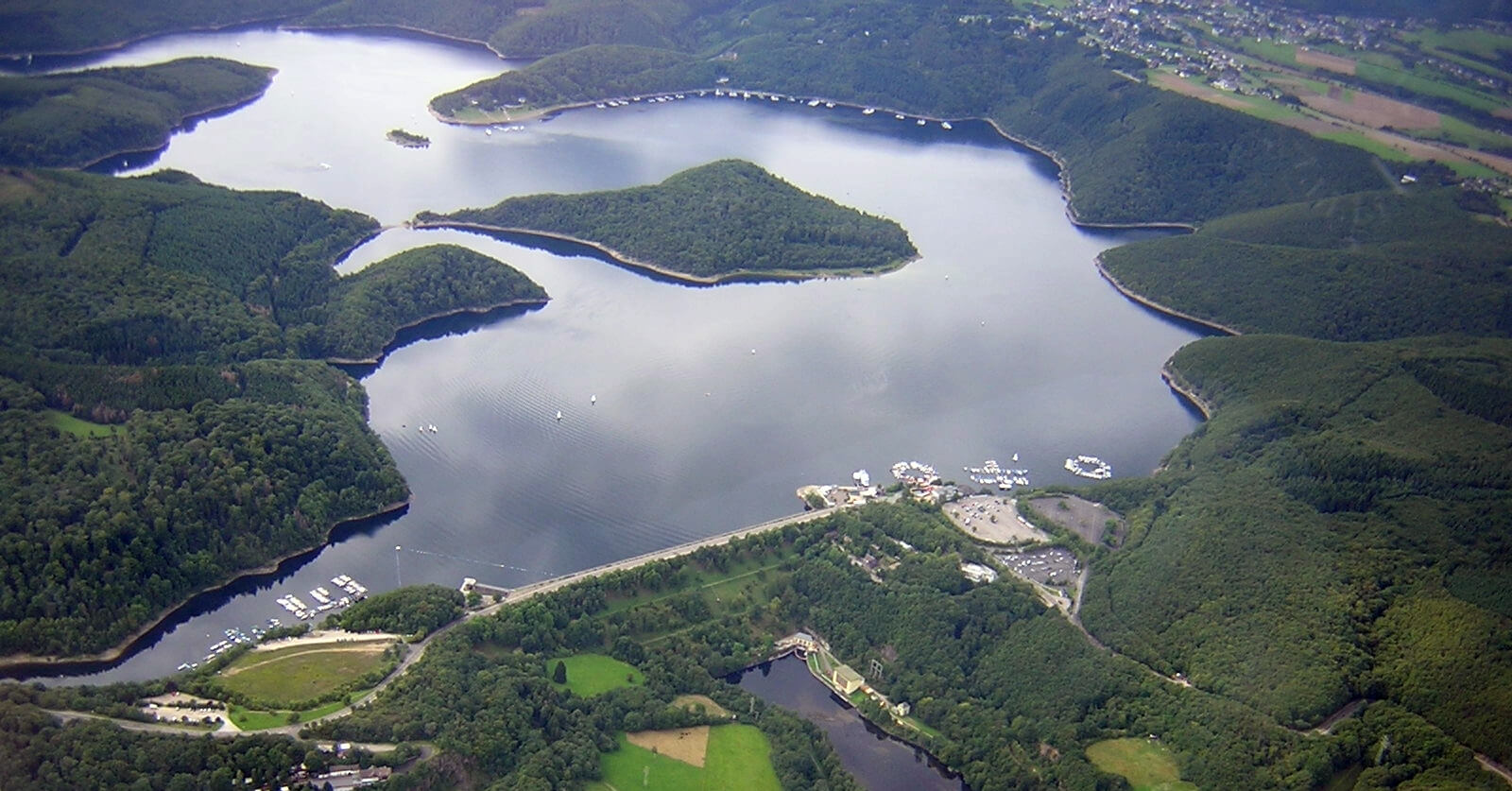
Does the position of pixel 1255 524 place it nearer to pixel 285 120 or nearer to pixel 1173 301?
pixel 1173 301

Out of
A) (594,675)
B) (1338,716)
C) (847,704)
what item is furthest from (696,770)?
(1338,716)

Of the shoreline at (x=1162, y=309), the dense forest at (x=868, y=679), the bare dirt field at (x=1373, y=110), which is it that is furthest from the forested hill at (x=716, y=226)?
the bare dirt field at (x=1373, y=110)

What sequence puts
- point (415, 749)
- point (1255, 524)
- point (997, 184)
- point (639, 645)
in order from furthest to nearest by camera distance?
point (997, 184) < point (1255, 524) < point (639, 645) < point (415, 749)

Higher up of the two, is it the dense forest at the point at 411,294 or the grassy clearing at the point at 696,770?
the dense forest at the point at 411,294

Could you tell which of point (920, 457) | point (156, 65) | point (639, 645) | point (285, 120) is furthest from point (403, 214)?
point (639, 645)

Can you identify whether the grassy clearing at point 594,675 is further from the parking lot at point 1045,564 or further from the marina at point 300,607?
the parking lot at point 1045,564

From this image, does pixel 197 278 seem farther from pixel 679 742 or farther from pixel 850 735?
pixel 850 735
